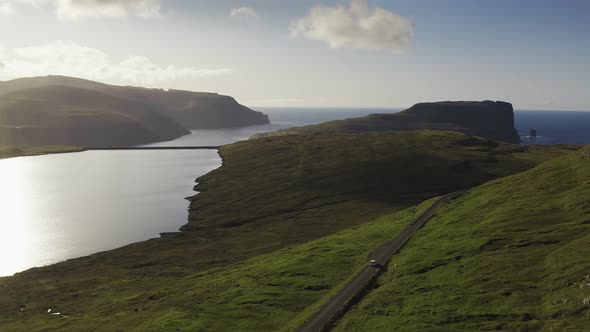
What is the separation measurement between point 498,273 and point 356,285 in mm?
20255

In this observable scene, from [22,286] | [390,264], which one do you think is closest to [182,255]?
[22,286]

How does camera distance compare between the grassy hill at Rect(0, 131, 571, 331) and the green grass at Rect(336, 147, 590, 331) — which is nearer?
the green grass at Rect(336, 147, 590, 331)

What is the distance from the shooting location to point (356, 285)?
71750mm

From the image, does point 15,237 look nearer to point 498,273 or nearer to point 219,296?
point 219,296

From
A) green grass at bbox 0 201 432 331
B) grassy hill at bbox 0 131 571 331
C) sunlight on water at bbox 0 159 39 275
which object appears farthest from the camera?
sunlight on water at bbox 0 159 39 275

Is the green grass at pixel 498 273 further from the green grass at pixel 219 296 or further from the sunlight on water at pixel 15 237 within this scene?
the sunlight on water at pixel 15 237

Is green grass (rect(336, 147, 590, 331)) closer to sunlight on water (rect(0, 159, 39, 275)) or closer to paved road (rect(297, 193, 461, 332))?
paved road (rect(297, 193, 461, 332))

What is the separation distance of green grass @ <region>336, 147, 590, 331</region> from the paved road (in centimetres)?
228

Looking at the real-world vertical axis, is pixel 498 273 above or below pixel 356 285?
above

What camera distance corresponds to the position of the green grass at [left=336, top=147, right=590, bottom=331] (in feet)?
169

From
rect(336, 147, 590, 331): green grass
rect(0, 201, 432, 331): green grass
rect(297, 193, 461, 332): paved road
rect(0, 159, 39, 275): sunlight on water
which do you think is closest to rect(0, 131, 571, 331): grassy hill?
rect(0, 201, 432, 331): green grass

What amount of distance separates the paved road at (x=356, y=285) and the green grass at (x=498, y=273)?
2276 mm

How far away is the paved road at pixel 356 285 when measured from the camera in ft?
193

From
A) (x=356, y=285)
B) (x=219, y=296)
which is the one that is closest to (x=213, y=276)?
(x=219, y=296)
